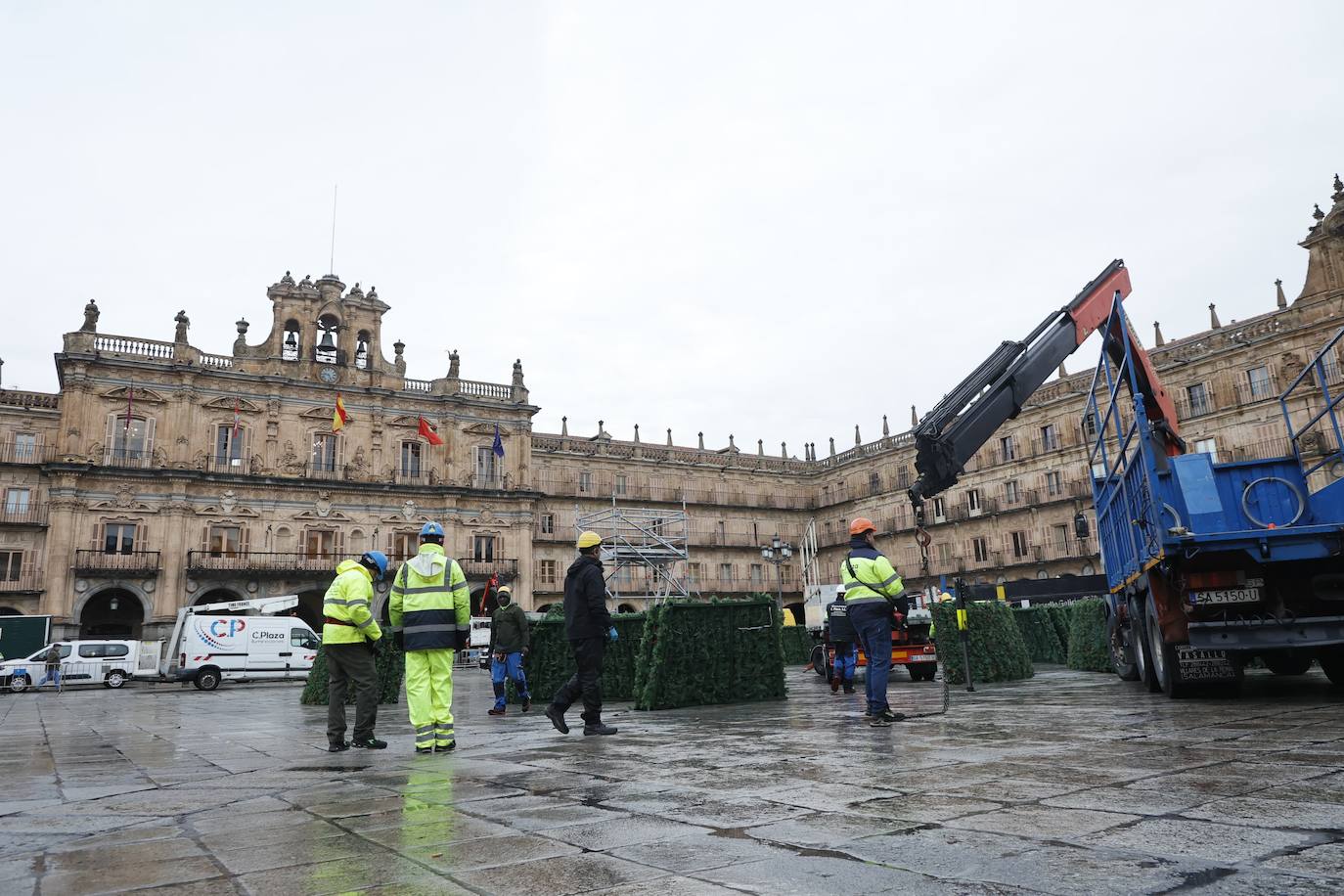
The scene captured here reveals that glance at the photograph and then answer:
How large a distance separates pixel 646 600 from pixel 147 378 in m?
24.2

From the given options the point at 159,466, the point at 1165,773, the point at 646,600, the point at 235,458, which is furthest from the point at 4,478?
the point at 1165,773

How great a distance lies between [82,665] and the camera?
2767cm

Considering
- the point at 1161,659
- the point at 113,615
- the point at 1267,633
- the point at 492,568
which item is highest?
the point at 492,568

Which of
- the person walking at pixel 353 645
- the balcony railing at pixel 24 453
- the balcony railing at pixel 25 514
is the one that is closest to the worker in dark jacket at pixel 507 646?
the person walking at pixel 353 645

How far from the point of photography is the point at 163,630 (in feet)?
116

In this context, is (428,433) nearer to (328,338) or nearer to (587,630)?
(328,338)

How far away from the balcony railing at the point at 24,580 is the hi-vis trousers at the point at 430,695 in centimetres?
3477

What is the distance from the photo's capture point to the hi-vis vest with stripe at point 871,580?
7781mm

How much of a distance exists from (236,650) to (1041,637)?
22.5 m

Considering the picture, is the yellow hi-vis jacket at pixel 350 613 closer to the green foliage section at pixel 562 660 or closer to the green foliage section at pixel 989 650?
the green foliage section at pixel 562 660

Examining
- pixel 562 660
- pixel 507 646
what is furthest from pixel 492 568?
pixel 507 646

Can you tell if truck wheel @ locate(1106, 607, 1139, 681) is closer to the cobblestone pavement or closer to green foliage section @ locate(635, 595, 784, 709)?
the cobblestone pavement

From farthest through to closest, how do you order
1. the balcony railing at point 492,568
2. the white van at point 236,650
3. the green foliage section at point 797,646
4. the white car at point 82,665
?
1. the balcony railing at point 492,568
2. the green foliage section at point 797,646
3. the white van at point 236,650
4. the white car at point 82,665

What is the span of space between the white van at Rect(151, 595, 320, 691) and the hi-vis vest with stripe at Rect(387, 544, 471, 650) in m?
21.7
